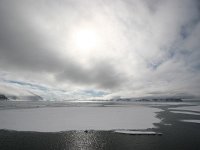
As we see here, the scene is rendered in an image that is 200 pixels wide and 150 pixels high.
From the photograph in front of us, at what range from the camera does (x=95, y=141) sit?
16.1 metres

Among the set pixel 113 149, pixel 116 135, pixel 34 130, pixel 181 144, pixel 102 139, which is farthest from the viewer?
pixel 34 130

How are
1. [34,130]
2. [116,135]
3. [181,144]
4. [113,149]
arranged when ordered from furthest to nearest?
[34,130]
[116,135]
[181,144]
[113,149]

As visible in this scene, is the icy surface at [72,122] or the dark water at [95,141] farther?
→ the icy surface at [72,122]

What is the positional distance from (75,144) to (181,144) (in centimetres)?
920

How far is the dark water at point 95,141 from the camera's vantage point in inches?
564

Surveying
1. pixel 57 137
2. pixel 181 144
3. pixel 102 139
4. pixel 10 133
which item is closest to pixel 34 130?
pixel 10 133

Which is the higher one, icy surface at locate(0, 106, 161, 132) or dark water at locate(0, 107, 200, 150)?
icy surface at locate(0, 106, 161, 132)

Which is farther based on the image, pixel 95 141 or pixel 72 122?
pixel 72 122

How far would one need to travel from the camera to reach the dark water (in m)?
14.3

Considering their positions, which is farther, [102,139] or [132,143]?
[102,139]

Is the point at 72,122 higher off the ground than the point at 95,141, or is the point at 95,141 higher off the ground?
the point at 72,122

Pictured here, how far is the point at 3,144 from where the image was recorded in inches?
584

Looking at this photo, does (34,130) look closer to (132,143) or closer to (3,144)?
(3,144)

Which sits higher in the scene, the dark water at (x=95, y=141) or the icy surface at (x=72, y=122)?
the icy surface at (x=72, y=122)
